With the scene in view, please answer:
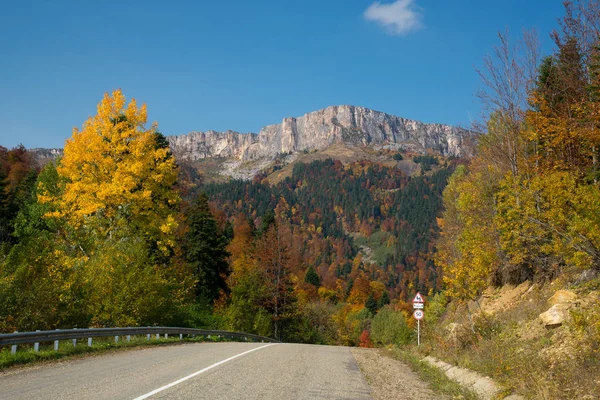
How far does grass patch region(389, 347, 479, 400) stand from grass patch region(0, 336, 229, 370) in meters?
10.1

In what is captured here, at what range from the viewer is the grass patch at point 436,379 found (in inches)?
391

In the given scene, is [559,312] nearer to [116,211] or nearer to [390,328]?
[116,211]

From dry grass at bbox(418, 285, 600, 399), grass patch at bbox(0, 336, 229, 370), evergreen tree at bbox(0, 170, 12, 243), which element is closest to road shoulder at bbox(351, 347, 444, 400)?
dry grass at bbox(418, 285, 600, 399)

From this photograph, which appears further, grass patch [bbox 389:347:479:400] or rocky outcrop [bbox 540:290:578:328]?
rocky outcrop [bbox 540:290:578:328]

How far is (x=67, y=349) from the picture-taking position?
45.7 ft

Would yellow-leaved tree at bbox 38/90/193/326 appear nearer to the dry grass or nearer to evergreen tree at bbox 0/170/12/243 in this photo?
the dry grass

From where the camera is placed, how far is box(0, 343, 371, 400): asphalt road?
776 cm

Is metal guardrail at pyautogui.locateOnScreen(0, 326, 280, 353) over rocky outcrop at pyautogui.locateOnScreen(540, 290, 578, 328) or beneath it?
beneath

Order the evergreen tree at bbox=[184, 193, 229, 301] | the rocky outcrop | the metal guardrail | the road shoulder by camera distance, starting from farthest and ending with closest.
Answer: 1. the evergreen tree at bbox=[184, 193, 229, 301]
2. the metal guardrail
3. the rocky outcrop
4. the road shoulder

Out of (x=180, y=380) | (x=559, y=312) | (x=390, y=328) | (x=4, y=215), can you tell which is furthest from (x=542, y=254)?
(x=390, y=328)

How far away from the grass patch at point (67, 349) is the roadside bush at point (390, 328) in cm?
4949

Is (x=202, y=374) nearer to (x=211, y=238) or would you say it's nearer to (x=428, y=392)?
(x=428, y=392)

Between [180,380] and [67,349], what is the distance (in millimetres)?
6812

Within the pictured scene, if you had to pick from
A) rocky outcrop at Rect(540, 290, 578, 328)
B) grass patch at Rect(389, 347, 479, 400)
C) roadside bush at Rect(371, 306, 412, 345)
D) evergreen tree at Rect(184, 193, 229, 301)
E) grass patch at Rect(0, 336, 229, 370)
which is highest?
evergreen tree at Rect(184, 193, 229, 301)
